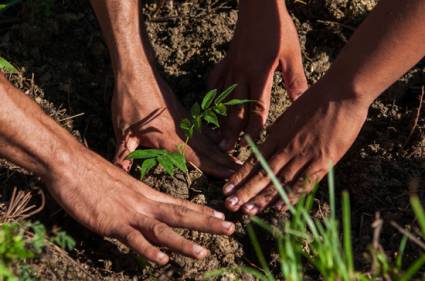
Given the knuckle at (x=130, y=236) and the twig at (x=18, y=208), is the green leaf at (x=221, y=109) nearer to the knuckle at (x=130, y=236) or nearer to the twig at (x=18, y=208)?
the knuckle at (x=130, y=236)

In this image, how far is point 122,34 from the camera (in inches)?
109

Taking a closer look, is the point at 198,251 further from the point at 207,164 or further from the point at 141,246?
the point at 207,164

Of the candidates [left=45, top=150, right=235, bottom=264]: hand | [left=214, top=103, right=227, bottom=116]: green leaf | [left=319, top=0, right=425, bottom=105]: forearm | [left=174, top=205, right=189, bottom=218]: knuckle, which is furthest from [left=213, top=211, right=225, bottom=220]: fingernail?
[left=319, top=0, right=425, bottom=105]: forearm

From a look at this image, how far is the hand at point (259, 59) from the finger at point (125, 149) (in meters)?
0.35

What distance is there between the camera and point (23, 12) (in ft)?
10.1

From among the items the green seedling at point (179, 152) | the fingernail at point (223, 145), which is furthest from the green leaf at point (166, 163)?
the fingernail at point (223, 145)

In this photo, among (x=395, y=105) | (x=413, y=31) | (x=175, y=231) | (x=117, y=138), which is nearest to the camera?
(x=413, y=31)

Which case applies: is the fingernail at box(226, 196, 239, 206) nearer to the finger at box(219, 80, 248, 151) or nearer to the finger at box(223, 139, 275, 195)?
the finger at box(223, 139, 275, 195)

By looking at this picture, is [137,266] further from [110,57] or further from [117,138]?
[110,57]

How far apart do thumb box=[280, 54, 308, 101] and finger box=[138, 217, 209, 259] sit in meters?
0.83

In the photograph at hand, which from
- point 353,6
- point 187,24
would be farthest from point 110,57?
point 353,6

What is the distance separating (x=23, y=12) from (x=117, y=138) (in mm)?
781

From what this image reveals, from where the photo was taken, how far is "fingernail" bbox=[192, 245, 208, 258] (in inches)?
89.7

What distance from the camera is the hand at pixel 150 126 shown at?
106 inches
